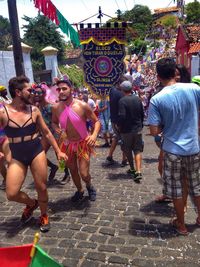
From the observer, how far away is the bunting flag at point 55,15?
8641mm

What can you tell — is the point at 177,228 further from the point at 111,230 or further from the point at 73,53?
the point at 73,53

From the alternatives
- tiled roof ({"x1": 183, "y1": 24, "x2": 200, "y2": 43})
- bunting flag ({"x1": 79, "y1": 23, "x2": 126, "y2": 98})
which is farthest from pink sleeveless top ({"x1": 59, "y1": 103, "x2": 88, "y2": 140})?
tiled roof ({"x1": 183, "y1": 24, "x2": 200, "y2": 43})

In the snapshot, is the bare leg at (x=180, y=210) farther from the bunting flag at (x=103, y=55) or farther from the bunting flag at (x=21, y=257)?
the bunting flag at (x=103, y=55)

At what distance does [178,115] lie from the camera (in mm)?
3451

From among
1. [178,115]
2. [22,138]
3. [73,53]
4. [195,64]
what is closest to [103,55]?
[22,138]

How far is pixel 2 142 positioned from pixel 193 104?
122 inches

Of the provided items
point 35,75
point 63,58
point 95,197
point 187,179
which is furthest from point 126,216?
point 63,58

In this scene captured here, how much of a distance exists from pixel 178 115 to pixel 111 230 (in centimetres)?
155

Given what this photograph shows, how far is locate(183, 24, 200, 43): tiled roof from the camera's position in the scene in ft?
62.5

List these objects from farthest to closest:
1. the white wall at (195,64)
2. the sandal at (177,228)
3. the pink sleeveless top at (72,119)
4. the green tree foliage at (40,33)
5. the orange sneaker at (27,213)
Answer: the green tree foliage at (40,33)
the white wall at (195,64)
the pink sleeveless top at (72,119)
the orange sneaker at (27,213)
the sandal at (177,228)

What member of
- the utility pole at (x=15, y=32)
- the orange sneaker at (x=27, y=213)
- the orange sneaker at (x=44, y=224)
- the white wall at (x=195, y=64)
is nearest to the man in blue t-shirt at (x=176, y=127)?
the orange sneaker at (x=44, y=224)

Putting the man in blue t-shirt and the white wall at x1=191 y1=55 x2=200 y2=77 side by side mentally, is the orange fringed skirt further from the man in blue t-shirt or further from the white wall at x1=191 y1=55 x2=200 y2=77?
the white wall at x1=191 y1=55 x2=200 y2=77

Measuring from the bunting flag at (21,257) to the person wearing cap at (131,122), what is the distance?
3.99 metres

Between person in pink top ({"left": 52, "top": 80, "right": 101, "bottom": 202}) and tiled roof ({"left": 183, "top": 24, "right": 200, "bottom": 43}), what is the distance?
1563 centimetres
